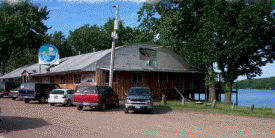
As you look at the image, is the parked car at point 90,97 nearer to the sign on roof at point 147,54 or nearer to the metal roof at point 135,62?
the metal roof at point 135,62

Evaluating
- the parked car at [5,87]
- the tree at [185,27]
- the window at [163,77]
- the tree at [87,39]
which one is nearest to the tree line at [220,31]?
the tree at [185,27]

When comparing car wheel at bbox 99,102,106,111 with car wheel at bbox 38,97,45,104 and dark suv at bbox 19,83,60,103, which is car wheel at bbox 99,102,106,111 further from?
car wheel at bbox 38,97,45,104

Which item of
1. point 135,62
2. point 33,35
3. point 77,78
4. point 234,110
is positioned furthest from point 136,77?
point 33,35

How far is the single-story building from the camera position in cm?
3091

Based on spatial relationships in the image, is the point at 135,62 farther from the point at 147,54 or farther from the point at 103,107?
the point at 103,107

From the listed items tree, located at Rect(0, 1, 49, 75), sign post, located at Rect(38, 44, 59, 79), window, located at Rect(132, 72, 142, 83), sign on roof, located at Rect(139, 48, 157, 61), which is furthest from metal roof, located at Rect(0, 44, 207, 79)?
tree, located at Rect(0, 1, 49, 75)

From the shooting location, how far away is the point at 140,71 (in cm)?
3222

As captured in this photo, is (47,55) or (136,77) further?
(47,55)

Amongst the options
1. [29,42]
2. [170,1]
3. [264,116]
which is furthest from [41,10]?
[264,116]

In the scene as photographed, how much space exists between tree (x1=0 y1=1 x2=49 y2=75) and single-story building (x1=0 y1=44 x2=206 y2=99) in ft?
71.5

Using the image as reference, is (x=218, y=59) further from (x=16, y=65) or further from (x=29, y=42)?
(x=16, y=65)

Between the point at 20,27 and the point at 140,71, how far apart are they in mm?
31833

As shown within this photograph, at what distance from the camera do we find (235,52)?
1094 inches

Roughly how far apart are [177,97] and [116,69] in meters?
8.75
